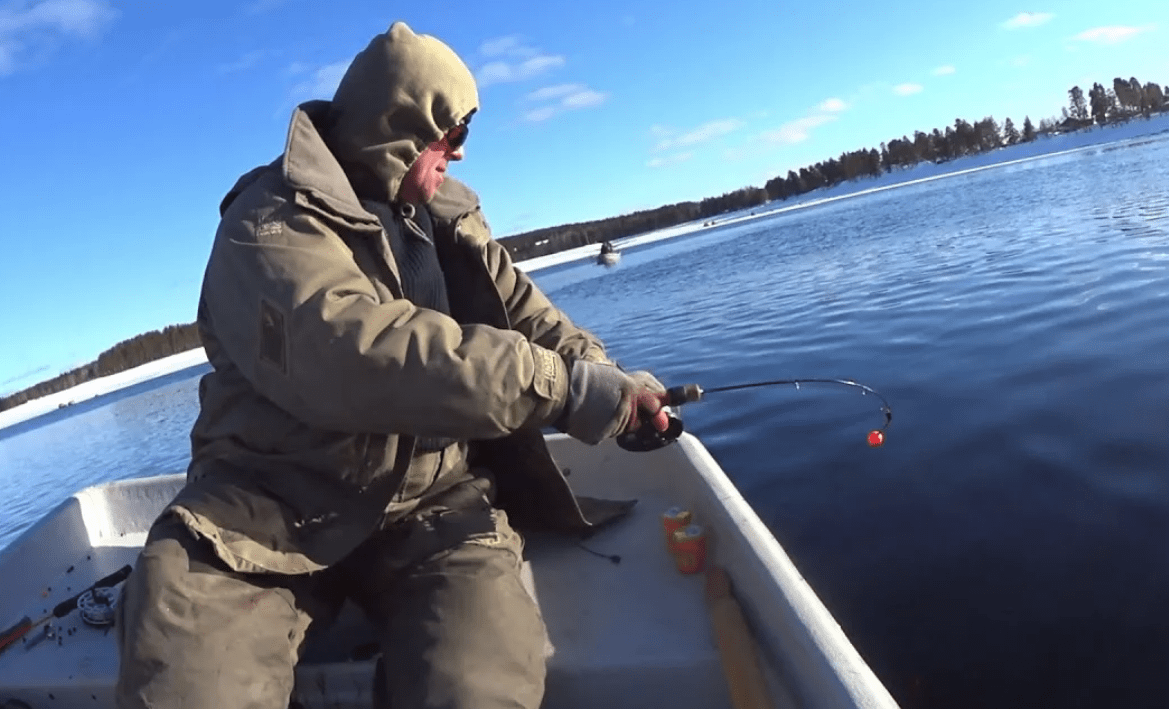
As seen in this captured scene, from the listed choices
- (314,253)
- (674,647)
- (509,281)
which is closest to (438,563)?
(674,647)

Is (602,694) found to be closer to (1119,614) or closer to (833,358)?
(1119,614)

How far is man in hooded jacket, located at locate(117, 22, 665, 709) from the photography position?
1.81m

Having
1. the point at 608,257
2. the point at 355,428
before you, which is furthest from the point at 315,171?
the point at 608,257

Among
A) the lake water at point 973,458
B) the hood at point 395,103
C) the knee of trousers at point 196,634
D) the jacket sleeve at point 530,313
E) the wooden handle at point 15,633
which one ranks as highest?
the hood at point 395,103

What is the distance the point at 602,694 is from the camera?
2189 millimetres

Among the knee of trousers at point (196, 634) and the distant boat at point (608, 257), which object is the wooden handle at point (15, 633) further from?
the distant boat at point (608, 257)

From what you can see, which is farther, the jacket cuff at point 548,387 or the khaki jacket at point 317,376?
the jacket cuff at point 548,387

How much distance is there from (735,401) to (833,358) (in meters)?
1.41

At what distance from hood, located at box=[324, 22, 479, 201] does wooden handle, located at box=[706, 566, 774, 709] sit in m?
1.58

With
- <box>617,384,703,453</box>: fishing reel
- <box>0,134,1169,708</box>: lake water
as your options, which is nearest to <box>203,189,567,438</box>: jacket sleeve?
<box>617,384,703,453</box>: fishing reel

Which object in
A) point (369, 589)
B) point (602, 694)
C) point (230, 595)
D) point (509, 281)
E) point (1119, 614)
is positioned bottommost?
point (1119, 614)

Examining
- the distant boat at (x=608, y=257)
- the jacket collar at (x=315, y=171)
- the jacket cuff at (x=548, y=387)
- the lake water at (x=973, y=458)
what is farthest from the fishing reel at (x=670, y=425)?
the distant boat at (x=608, y=257)

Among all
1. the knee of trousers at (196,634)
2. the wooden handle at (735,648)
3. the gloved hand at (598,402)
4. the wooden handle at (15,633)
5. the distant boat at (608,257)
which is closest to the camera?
the knee of trousers at (196,634)

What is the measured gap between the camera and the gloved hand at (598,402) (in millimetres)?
2131
